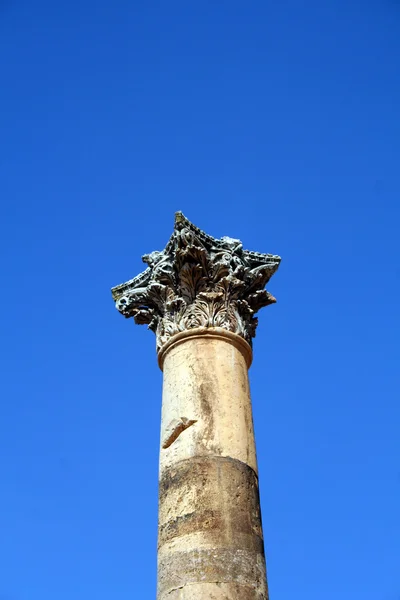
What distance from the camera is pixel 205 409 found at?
8.85 m

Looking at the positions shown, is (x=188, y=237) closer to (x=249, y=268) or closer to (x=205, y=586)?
(x=249, y=268)

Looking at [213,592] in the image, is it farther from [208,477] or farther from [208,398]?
[208,398]

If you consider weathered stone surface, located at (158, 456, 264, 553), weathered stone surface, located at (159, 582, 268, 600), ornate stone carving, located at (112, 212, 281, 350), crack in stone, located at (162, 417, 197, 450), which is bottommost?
weathered stone surface, located at (159, 582, 268, 600)

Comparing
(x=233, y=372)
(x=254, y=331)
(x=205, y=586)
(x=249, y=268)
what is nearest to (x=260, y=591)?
(x=205, y=586)

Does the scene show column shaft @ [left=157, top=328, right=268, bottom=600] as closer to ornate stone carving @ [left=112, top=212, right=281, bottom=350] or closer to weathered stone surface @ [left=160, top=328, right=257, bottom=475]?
weathered stone surface @ [left=160, top=328, right=257, bottom=475]

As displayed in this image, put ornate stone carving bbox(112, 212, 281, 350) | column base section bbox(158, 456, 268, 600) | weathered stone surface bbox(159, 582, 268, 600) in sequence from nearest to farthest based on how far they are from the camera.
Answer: weathered stone surface bbox(159, 582, 268, 600), column base section bbox(158, 456, 268, 600), ornate stone carving bbox(112, 212, 281, 350)

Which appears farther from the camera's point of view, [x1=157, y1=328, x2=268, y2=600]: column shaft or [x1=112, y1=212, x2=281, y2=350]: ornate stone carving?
[x1=112, y1=212, x2=281, y2=350]: ornate stone carving

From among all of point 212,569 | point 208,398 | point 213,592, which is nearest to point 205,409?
point 208,398

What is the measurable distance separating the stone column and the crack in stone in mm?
13

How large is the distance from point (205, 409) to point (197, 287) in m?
2.28

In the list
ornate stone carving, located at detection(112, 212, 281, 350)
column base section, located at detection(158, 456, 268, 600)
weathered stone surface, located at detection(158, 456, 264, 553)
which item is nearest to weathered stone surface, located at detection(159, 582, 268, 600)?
column base section, located at detection(158, 456, 268, 600)

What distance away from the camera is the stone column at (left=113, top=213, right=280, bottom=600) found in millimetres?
7660

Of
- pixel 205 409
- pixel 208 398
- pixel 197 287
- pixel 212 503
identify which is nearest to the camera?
pixel 212 503

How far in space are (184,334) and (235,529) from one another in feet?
9.94
